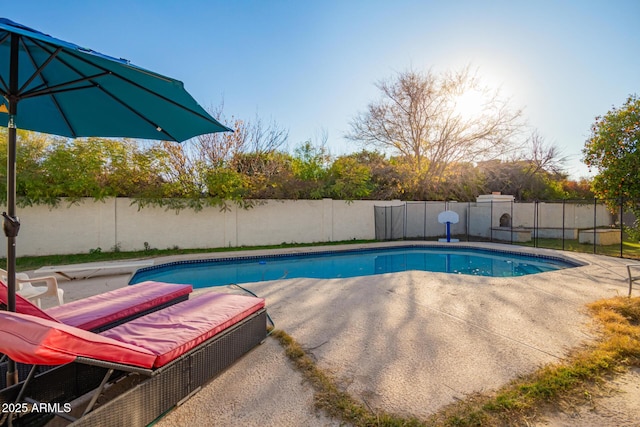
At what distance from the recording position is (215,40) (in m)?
7.61

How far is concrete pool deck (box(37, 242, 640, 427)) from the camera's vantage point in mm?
2018

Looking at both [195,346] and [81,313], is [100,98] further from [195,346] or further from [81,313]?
[195,346]

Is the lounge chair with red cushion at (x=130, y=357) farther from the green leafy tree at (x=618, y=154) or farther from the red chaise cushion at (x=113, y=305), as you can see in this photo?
the green leafy tree at (x=618, y=154)

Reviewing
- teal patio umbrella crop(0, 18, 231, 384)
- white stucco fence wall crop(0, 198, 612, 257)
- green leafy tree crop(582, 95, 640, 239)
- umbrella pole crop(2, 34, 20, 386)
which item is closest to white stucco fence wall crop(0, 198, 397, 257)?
white stucco fence wall crop(0, 198, 612, 257)

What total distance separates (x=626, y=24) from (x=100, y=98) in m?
9.71

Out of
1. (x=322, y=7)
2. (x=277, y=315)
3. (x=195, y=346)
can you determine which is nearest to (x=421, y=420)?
(x=195, y=346)

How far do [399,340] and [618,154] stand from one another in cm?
888

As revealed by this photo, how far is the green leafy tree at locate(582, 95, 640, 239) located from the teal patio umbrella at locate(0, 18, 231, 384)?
990 centimetres

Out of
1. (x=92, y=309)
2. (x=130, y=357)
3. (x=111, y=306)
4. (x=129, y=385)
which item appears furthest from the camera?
(x=111, y=306)

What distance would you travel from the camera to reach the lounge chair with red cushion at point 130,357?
1360 millimetres

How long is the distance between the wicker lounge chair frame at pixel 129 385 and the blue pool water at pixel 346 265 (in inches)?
179

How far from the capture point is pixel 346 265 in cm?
880

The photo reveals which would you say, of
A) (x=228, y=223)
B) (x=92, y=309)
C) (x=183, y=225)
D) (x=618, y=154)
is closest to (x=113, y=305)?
(x=92, y=309)

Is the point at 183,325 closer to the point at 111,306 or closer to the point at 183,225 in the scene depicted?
the point at 111,306
